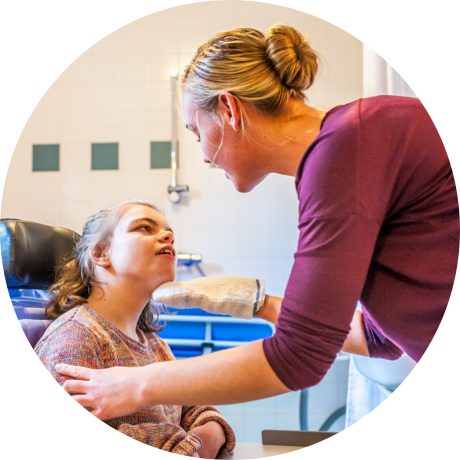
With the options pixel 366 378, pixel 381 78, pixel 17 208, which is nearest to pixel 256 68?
pixel 381 78

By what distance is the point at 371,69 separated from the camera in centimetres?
187

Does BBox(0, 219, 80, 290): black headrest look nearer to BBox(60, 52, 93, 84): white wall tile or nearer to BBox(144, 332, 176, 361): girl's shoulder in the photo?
BBox(144, 332, 176, 361): girl's shoulder

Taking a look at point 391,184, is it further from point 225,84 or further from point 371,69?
point 371,69

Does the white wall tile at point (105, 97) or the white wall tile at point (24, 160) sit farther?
the white wall tile at point (105, 97)

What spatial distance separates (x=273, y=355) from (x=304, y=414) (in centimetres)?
159

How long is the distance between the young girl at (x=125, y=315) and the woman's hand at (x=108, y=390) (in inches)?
2.5

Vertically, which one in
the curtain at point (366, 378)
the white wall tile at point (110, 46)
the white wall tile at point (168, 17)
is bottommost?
the curtain at point (366, 378)

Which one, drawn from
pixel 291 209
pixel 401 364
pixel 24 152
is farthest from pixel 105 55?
pixel 401 364

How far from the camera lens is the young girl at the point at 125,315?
2.80 ft

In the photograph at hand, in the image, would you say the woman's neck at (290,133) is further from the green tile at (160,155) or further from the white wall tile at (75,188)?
the white wall tile at (75,188)

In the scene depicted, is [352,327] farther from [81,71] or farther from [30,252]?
[81,71]

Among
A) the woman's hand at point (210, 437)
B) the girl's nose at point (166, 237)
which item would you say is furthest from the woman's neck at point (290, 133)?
the woman's hand at point (210, 437)

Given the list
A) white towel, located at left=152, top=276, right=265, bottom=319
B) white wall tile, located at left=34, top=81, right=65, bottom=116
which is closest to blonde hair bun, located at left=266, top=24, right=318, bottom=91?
white towel, located at left=152, top=276, right=265, bottom=319

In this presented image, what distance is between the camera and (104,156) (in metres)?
2.27
